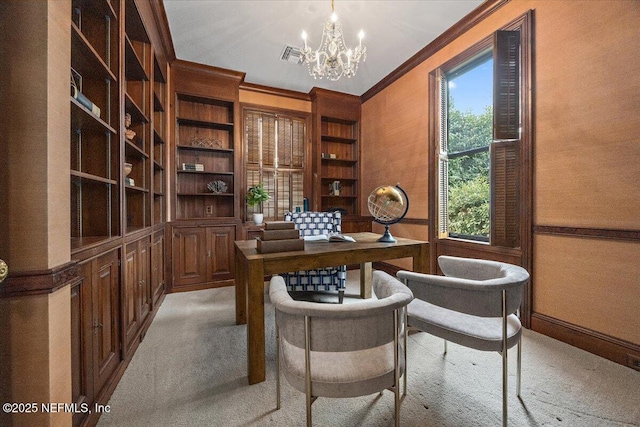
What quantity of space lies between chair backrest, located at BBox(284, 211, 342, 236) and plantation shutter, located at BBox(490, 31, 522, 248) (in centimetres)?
173

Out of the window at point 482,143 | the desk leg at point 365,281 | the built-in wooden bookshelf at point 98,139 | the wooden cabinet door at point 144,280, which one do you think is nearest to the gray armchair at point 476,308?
the window at point 482,143

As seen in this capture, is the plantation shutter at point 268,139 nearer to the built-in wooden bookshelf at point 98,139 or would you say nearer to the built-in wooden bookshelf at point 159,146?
the built-in wooden bookshelf at point 159,146

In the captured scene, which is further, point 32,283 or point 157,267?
point 157,267

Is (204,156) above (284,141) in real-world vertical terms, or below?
below

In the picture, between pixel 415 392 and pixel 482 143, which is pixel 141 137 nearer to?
pixel 415 392

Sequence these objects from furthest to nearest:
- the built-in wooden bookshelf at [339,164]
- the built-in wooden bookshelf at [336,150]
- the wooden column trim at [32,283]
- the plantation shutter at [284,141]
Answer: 1. the built-in wooden bookshelf at [339,164]
2. the built-in wooden bookshelf at [336,150]
3. the plantation shutter at [284,141]
4. the wooden column trim at [32,283]

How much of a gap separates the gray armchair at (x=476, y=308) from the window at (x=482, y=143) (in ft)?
4.05

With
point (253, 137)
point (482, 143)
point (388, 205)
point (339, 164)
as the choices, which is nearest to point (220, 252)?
point (253, 137)

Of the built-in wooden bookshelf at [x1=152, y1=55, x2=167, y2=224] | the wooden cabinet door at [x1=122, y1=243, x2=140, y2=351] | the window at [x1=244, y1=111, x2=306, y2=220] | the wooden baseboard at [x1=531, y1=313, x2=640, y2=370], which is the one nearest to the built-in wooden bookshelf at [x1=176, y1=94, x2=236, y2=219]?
the window at [x1=244, y1=111, x2=306, y2=220]

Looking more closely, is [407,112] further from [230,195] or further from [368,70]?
[230,195]

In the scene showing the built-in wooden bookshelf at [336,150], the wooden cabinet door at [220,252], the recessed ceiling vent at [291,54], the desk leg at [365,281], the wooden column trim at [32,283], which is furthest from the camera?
the built-in wooden bookshelf at [336,150]

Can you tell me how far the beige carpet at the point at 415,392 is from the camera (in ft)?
4.38

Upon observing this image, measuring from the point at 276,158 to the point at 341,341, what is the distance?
12.5 feet

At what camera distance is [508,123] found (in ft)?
7.87
